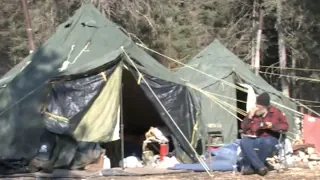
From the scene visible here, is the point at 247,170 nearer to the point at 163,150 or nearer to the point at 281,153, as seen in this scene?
the point at 281,153

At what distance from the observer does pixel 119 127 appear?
32.2ft

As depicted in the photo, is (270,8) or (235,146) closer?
(235,146)

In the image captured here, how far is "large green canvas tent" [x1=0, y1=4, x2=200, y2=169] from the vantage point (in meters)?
9.32

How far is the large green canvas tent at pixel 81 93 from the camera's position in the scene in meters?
9.32

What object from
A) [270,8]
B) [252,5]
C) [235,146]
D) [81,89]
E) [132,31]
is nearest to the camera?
[81,89]

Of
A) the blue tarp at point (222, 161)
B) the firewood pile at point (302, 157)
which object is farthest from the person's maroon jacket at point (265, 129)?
the firewood pile at point (302, 157)

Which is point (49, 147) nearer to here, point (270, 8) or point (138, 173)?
point (138, 173)

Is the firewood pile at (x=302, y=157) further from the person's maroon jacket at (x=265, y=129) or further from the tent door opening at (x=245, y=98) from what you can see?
the tent door opening at (x=245, y=98)

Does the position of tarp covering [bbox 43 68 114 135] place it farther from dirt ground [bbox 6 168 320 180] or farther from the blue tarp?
the blue tarp

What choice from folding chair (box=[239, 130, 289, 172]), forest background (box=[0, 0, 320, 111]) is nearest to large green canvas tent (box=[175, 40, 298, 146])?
folding chair (box=[239, 130, 289, 172])

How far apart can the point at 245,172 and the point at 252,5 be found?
639 inches

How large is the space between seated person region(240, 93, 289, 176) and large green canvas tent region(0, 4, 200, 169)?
1.41m

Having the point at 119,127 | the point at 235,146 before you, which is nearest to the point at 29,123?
the point at 119,127

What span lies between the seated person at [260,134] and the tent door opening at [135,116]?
2813 millimetres
